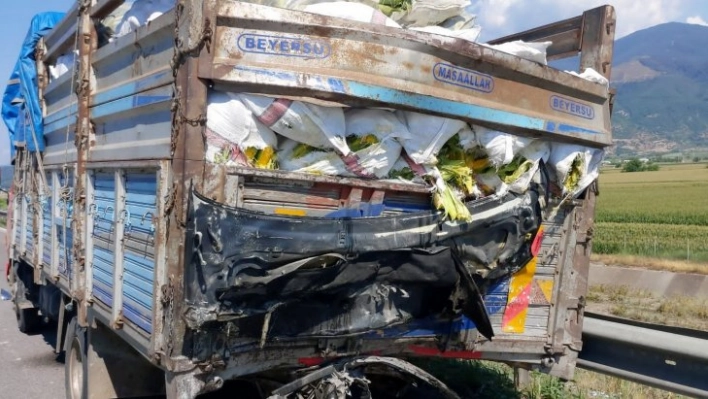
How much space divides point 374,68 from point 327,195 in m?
0.62

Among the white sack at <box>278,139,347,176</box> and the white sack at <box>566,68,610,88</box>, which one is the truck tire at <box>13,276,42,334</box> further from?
the white sack at <box>566,68,610,88</box>

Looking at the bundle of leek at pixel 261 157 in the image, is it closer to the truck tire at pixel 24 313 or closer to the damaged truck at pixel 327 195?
the damaged truck at pixel 327 195

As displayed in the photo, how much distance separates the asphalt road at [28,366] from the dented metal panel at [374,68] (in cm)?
444

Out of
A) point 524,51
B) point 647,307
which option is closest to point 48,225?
point 524,51

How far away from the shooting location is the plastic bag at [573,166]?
13.0 ft

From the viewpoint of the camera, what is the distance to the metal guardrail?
3.87m

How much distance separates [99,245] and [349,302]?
2.01m

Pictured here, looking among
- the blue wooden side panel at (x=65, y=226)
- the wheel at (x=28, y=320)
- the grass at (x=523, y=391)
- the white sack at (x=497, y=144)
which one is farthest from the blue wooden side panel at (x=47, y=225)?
the white sack at (x=497, y=144)

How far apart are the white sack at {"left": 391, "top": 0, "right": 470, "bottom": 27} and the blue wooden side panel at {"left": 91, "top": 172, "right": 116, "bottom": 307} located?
1.99 meters

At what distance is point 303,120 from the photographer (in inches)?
122

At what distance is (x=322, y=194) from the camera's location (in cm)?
323

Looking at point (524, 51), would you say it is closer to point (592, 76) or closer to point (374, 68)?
point (592, 76)

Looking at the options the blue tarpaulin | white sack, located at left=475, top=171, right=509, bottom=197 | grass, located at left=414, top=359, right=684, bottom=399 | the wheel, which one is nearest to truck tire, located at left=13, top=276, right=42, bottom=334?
the wheel

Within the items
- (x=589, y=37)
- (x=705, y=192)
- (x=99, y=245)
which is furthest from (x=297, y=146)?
(x=705, y=192)
